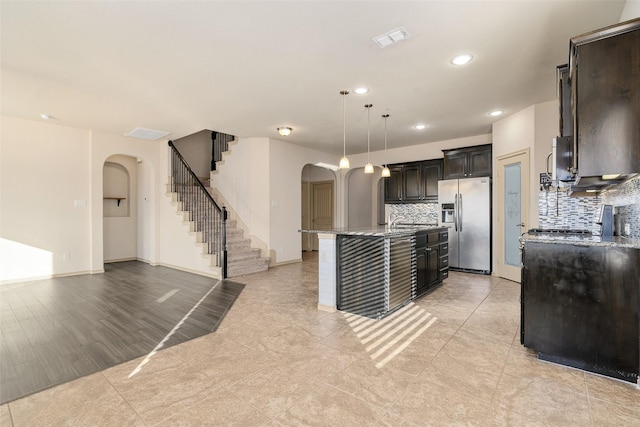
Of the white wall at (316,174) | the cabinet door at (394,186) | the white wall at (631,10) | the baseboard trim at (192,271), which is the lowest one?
the baseboard trim at (192,271)

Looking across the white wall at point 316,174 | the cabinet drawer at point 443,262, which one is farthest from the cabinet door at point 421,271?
the white wall at point 316,174

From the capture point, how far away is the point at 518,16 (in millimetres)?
2525

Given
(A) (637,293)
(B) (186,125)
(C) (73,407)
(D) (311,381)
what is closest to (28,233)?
(B) (186,125)

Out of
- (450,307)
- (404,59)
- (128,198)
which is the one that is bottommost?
(450,307)

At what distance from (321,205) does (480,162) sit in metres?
4.78

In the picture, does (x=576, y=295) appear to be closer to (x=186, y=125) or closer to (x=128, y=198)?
(x=186, y=125)

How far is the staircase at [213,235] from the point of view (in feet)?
19.4

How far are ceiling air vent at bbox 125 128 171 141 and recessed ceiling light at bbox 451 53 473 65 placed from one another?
5346mm

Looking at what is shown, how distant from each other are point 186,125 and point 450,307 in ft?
17.5

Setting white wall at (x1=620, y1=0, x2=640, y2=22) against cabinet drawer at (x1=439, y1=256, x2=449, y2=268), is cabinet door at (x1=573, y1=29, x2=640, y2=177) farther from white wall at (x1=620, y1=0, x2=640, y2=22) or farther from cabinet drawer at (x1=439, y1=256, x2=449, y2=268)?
cabinet drawer at (x1=439, y1=256, x2=449, y2=268)

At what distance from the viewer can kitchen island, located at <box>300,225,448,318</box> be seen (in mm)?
3424

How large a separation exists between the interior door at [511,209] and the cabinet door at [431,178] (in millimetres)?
Result: 1343

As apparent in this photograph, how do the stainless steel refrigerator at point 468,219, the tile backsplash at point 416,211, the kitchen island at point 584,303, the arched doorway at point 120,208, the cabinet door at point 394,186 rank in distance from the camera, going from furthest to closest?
the arched doorway at point 120,208, the cabinet door at point 394,186, the tile backsplash at point 416,211, the stainless steel refrigerator at point 468,219, the kitchen island at point 584,303

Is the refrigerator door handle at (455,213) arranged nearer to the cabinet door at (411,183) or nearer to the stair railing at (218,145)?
the cabinet door at (411,183)
